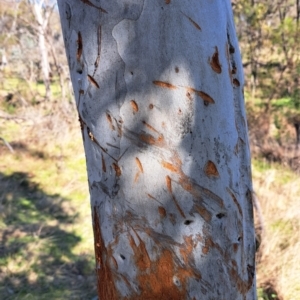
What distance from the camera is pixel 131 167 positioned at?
2.91ft

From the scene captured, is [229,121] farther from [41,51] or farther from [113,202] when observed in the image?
[41,51]

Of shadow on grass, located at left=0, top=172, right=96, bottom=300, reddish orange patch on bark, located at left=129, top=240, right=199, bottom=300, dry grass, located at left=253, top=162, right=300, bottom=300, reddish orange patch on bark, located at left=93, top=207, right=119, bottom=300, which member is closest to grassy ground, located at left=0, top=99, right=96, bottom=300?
shadow on grass, located at left=0, top=172, right=96, bottom=300

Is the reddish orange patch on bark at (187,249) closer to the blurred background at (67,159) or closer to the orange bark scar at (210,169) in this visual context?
the orange bark scar at (210,169)

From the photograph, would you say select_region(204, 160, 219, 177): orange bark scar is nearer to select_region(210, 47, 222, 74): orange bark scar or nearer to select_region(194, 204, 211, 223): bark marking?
select_region(194, 204, 211, 223): bark marking

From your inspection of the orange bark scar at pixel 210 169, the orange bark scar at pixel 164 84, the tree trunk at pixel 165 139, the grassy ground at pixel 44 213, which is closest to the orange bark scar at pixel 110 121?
the tree trunk at pixel 165 139

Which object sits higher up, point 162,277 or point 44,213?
point 44,213

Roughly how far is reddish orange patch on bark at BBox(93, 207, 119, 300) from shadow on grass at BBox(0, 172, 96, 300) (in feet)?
7.91

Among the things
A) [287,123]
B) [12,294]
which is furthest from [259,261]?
[287,123]

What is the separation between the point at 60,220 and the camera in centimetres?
482

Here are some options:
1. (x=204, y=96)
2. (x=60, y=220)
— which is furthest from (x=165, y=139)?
(x=60, y=220)

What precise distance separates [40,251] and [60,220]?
80 cm

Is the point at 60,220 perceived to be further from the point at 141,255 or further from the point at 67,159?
the point at 141,255

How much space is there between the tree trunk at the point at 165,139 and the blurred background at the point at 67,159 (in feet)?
7.66

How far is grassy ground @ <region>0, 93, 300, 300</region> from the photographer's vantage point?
334cm
